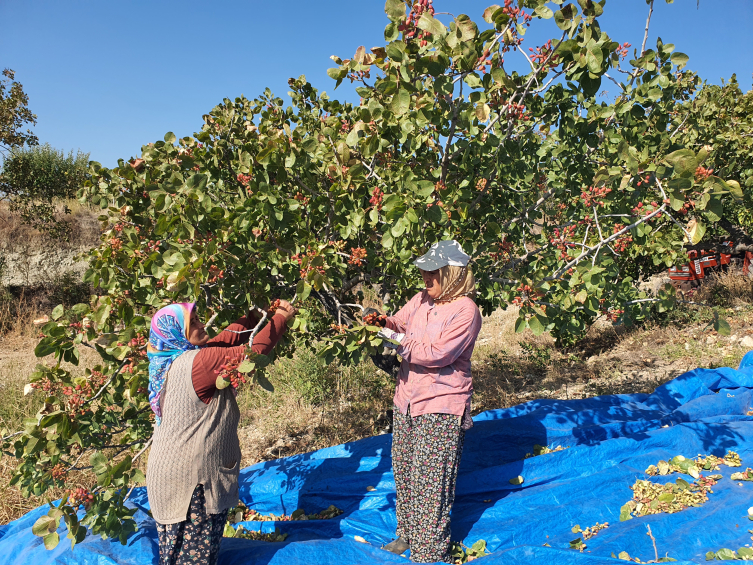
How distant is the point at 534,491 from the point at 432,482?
1001 millimetres

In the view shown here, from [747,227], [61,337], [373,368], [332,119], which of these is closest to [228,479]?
[61,337]

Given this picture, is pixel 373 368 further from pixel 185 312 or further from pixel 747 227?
pixel 747 227

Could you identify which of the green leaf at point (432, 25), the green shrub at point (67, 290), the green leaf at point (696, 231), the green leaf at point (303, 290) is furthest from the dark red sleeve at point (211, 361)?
the green shrub at point (67, 290)

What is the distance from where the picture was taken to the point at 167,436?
193 cm

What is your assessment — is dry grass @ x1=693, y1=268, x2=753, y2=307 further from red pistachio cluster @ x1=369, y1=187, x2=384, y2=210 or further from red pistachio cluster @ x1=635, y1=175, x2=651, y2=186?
red pistachio cluster @ x1=369, y1=187, x2=384, y2=210

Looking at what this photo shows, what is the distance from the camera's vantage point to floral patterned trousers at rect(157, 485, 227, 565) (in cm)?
196

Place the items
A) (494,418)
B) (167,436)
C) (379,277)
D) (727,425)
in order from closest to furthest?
(167,436) < (379,277) < (727,425) < (494,418)

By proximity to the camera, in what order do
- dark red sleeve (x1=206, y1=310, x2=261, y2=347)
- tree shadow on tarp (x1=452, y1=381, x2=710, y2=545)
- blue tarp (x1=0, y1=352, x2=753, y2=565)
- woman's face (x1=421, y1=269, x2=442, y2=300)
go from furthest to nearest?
tree shadow on tarp (x1=452, y1=381, x2=710, y2=545), woman's face (x1=421, y1=269, x2=442, y2=300), blue tarp (x1=0, y1=352, x2=753, y2=565), dark red sleeve (x1=206, y1=310, x2=261, y2=347)

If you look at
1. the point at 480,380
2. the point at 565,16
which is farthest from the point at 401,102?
the point at 480,380

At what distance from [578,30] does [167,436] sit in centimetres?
232

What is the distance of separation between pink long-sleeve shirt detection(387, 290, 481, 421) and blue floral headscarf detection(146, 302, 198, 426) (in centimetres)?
101

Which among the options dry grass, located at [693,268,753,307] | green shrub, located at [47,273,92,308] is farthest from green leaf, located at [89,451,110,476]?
green shrub, located at [47,273,92,308]

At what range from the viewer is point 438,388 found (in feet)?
7.81

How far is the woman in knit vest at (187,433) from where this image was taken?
6.25 ft
